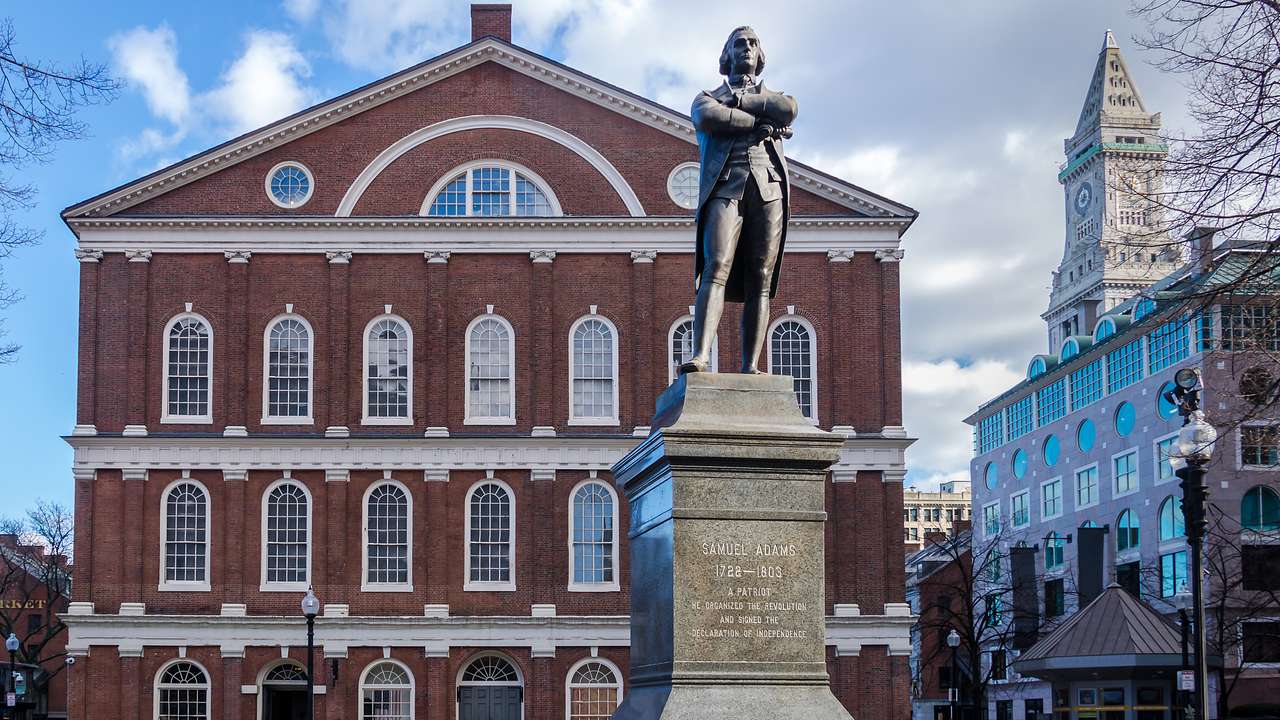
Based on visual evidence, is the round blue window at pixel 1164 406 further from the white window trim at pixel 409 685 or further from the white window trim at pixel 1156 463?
the white window trim at pixel 409 685

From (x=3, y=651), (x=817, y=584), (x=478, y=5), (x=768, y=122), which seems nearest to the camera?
(x=817, y=584)

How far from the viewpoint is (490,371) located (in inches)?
1901

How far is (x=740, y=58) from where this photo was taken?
12594mm

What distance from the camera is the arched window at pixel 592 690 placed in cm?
4656

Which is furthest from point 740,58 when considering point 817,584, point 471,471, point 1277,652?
point 1277,652

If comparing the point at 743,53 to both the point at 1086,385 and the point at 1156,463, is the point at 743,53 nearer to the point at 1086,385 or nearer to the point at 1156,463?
the point at 1156,463

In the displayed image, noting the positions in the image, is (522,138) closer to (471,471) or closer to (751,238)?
(471,471)

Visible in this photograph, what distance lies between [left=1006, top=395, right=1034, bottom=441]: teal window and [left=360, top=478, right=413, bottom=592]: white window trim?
159ft

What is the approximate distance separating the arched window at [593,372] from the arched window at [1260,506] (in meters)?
28.3

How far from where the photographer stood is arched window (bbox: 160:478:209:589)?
154 feet

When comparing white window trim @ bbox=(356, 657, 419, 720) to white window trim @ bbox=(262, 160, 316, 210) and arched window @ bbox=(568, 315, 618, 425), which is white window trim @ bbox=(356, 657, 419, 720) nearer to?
arched window @ bbox=(568, 315, 618, 425)

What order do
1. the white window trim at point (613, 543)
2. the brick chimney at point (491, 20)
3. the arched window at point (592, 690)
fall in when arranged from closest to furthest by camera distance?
the arched window at point (592, 690)
the white window trim at point (613, 543)
the brick chimney at point (491, 20)

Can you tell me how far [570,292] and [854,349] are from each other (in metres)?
8.56

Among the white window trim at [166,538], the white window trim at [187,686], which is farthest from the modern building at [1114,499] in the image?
the white window trim at [166,538]
